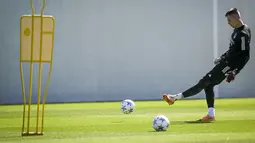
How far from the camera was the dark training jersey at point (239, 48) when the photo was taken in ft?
34.7

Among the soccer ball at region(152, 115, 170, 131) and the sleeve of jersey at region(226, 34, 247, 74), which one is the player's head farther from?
the soccer ball at region(152, 115, 170, 131)

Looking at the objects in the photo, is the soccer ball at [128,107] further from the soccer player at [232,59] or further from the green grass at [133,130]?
the soccer player at [232,59]

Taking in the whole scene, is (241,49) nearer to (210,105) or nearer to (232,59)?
(232,59)

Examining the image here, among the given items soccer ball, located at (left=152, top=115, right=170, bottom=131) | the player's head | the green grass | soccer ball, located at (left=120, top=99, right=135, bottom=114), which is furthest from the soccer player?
soccer ball, located at (left=120, top=99, right=135, bottom=114)

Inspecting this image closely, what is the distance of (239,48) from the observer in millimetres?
10664

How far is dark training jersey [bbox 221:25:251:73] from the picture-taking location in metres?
10.6

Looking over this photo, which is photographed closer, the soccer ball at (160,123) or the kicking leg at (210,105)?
the soccer ball at (160,123)

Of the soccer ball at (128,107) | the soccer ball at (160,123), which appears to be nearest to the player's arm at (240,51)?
the soccer ball at (160,123)

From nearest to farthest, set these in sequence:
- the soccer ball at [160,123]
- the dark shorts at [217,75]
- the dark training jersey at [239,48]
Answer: the soccer ball at [160,123] < the dark training jersey at [239,48] < the dark shorts at [217,75]

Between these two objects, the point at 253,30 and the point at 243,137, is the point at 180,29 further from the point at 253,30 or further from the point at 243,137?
the point at 243,137

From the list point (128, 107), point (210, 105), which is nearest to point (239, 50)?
point (210, 105)

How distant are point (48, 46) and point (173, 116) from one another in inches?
197

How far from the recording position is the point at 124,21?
20.7 meters

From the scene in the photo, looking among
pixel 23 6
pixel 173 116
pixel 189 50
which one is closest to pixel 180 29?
pixel 189 50
